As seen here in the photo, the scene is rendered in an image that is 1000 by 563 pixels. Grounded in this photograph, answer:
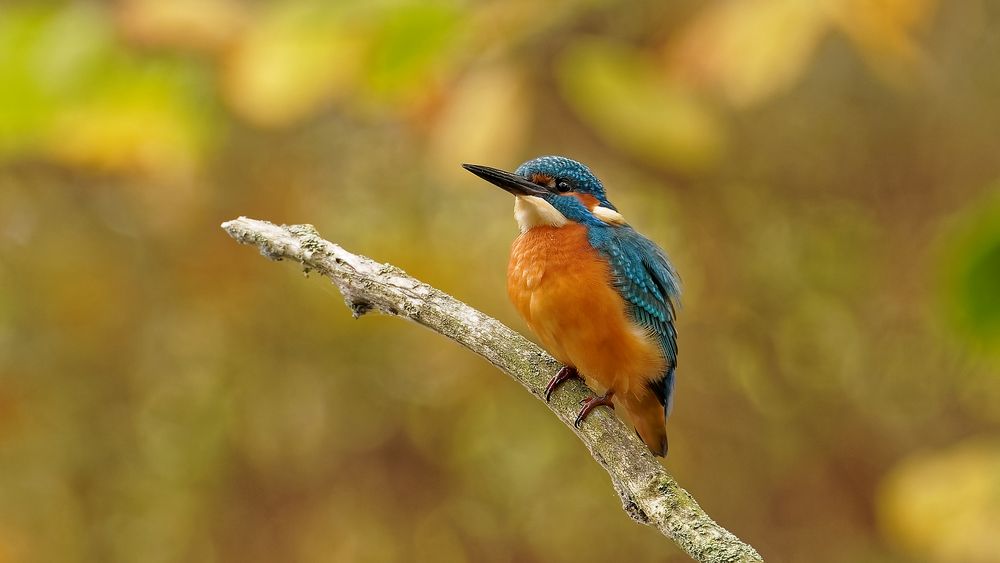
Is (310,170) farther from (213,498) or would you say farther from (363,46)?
(363,46)

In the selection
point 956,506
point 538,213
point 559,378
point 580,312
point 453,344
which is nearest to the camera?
point 559,378

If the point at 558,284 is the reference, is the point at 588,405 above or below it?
below

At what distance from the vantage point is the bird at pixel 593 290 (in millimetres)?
2305

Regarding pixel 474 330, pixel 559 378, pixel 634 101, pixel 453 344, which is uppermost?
pixel 634 101

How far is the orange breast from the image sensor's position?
2287 millimetres

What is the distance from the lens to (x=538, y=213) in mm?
2482

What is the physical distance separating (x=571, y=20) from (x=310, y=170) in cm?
172

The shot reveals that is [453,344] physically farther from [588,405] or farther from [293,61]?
[588,405]

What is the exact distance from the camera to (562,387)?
217 centimetres

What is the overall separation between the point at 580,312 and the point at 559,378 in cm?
21

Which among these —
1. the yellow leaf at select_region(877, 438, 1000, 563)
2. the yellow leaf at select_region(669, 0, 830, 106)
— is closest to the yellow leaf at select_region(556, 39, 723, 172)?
the yellow leaf at select_region(669, 0, 830, 106)

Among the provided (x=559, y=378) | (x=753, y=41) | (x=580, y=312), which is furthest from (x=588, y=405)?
(x=753, y=41)

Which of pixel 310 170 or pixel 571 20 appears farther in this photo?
pixel 310 170

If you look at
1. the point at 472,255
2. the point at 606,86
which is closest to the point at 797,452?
the point at 472,255
